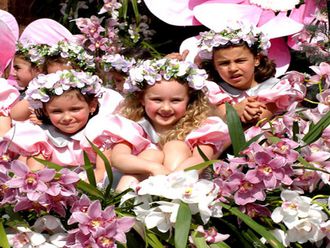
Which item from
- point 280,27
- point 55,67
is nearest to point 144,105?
point 55,67

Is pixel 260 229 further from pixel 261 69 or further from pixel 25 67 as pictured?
pixel 25 67

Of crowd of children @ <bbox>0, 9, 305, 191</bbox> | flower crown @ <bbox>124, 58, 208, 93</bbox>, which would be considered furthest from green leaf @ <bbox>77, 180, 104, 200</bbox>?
flower crown @ <bbox>124, 58, 208, 93</bbox>

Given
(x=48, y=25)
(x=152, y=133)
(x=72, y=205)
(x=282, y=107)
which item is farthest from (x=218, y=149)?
(x=48, y=25)

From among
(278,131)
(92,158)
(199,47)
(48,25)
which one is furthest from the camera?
(48,25)

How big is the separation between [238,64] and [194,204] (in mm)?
1291

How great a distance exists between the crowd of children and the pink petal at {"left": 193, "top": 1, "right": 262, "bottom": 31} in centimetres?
20

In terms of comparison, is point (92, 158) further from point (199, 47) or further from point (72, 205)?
point (72, 205)

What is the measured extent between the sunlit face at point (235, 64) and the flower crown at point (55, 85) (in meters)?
0.59

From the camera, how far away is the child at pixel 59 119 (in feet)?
9.23

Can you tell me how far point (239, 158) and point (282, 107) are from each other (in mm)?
1007

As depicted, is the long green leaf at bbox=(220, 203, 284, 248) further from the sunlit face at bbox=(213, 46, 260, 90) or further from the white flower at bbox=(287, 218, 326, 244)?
the sunlit face at bbox=(213, 46, 260, 90)

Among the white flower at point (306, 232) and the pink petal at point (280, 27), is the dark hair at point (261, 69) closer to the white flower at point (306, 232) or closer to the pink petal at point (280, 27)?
the pink petal at point (280, 27)

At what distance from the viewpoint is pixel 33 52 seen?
3451mm

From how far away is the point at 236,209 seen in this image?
201 centimetres
